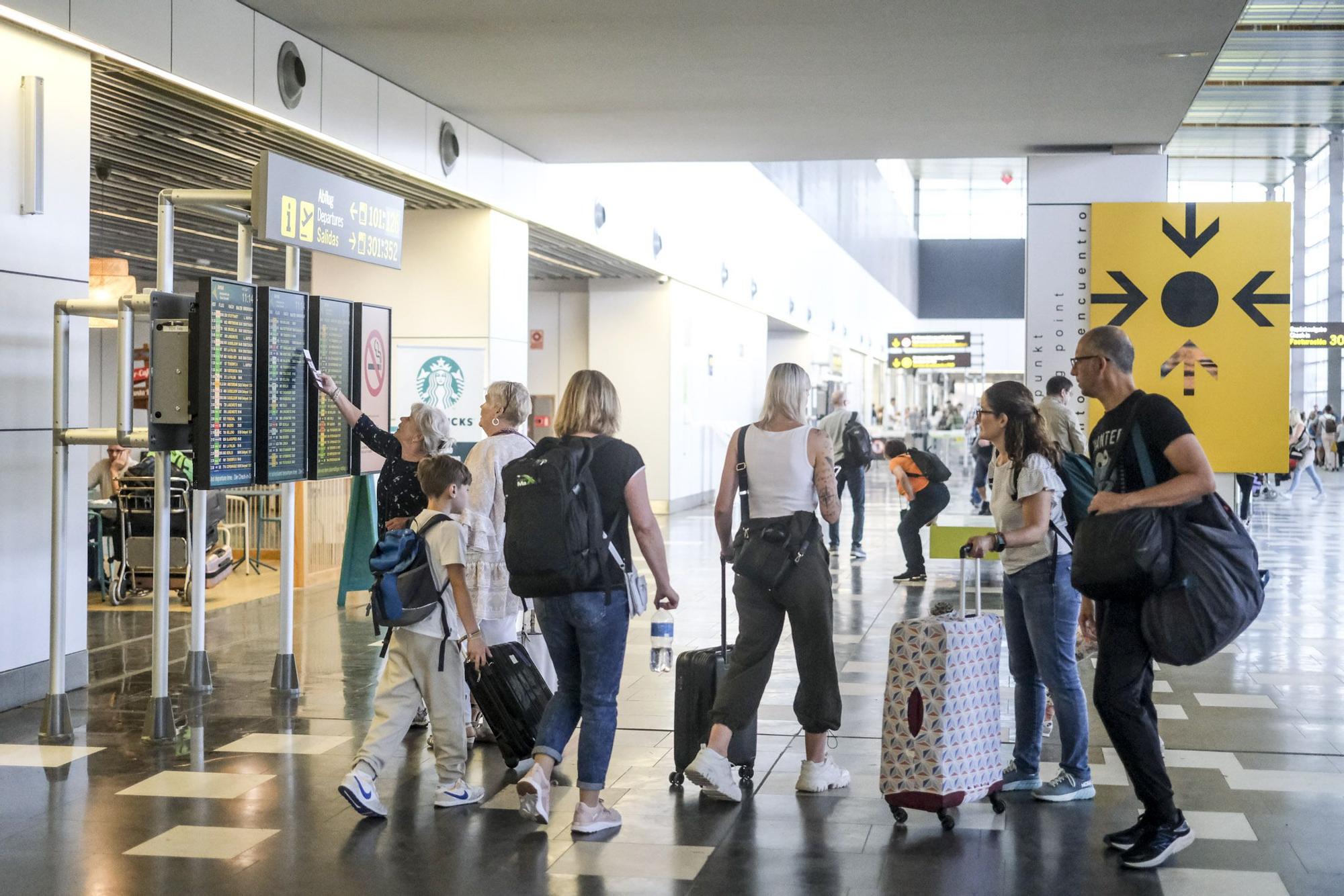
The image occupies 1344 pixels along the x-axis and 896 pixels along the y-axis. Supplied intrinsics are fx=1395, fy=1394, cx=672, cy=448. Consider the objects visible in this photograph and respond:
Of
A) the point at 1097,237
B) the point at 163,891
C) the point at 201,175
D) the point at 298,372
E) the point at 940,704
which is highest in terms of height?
the point at 201,175

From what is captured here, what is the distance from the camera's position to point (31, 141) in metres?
6.98

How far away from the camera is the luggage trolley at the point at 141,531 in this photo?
11734mm

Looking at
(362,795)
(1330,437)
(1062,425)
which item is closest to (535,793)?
(362,795)

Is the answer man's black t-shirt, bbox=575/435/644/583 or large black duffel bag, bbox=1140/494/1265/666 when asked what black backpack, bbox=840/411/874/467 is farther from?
large black duffel bag, bbox=1140/494/1265/666

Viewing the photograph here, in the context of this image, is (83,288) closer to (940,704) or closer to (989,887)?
(940,704)

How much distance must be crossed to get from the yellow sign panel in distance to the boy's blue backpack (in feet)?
21.3

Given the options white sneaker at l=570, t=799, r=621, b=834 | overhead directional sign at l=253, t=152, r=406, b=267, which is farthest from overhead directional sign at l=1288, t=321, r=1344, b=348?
white sneaker at l=570, t=799, r=621, b=834

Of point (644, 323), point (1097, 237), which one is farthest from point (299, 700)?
point (644, 323)

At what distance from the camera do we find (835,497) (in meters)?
5.30

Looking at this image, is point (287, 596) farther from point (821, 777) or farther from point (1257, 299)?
point (1257, 299)

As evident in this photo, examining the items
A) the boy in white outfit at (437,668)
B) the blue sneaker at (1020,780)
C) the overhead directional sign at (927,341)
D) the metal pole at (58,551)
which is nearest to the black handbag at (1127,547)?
the blue sneaker at (1020,780)

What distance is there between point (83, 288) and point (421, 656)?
137 inches

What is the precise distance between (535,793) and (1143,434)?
7.99ft

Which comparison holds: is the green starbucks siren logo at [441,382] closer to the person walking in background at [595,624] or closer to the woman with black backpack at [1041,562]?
the person walking in background at [595,624]
